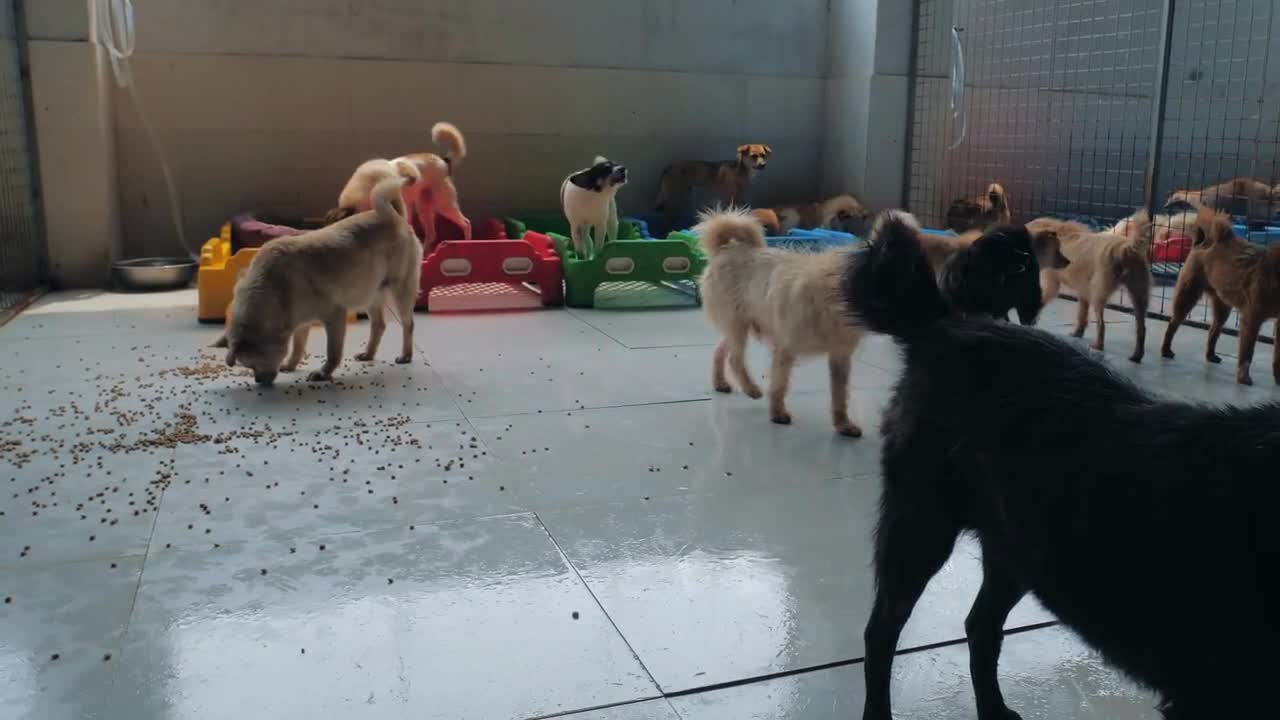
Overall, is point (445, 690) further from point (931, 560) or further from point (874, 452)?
point (874, 452)

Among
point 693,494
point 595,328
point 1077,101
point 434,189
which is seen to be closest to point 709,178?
point 434,189

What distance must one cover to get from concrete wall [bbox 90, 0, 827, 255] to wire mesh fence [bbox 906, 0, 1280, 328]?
49.4 inches

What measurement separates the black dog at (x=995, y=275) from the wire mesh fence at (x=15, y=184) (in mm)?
7082

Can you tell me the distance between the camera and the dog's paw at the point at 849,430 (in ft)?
14.3

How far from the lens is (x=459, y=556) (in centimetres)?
304

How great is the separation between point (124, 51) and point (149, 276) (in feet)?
5.46

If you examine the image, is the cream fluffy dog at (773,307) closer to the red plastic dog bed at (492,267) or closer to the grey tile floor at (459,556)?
the grey tile floor at (459,556)

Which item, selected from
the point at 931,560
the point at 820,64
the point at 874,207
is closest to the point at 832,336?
the point at 931,560

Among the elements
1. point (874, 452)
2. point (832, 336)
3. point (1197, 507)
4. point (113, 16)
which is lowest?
point (874, 452)

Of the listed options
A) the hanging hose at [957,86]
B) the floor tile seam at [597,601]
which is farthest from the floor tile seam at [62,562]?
the hanging hose at [957,86]

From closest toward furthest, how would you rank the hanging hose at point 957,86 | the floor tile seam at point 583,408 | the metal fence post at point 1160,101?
the floor tile seam at point 583,408 < the metal fence post at point 1160,101 < the hanging hose at point 957,86

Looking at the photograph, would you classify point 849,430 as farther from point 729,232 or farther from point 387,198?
point 387,198

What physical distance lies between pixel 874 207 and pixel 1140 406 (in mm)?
8549

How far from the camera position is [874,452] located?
4.14 metres
